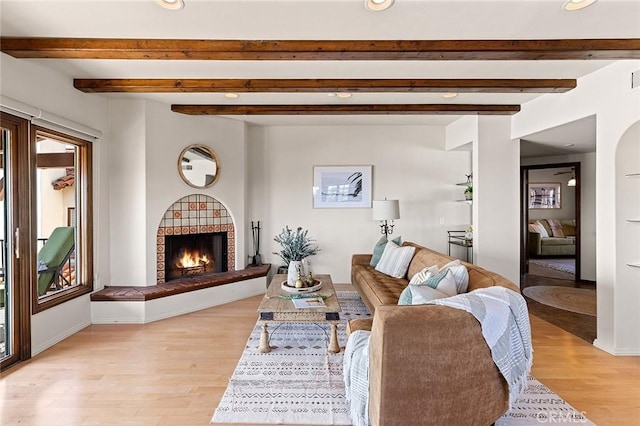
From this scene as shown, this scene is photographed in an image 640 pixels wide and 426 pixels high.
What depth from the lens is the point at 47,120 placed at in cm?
309

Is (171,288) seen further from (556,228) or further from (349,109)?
(556,228)

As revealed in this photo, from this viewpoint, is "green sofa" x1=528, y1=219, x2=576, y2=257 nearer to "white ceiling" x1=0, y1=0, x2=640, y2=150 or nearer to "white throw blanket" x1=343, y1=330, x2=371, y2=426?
"white ceiling" x1=0, y1=0, x2=640, y2=150

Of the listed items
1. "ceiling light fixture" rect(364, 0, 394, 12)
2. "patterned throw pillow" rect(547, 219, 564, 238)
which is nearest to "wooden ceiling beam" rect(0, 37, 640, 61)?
"ceiling light fixture" rect(364, 0, 394, 12)

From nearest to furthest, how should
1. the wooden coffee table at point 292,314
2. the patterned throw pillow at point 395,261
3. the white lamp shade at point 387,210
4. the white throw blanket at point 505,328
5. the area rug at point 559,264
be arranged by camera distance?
the white throw blanket at point 505,328, the wooden coffee table at point 292,314, the patterned throw pillow at point 395,261, the white lamp shade at point 387,210, the area rug at point 559,264

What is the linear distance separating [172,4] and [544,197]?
389 inches

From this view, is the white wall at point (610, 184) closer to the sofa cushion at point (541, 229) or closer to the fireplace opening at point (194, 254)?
the fireplace opening at point (194, 254)

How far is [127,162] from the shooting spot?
408 centimetres

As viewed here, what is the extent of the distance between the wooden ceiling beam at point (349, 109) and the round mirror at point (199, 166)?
0.52m

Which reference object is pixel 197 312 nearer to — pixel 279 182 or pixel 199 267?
pixel 199 267

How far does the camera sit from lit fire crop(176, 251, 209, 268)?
4.64m

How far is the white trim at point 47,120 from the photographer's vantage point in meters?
2.69

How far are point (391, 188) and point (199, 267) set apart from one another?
3177 millimetres

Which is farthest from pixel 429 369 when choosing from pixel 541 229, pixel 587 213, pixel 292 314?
pixel 541 229

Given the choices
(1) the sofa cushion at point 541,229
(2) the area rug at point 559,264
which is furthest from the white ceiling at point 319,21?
(1) the sofa cushion at point 541,229
